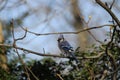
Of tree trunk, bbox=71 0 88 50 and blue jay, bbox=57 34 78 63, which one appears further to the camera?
tree trunk, bbox=71 0 88 50

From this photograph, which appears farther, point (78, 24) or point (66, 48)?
point (78, 24)

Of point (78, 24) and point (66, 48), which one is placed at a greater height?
point (78, 24)

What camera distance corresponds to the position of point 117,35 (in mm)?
5559

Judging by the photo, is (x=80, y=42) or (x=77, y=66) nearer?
(x=77, y=66)

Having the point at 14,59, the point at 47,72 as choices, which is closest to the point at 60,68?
the point at 47,72

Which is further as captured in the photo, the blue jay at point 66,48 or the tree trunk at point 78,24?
the tree trunk at point 78,24

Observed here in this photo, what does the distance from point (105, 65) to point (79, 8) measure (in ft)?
19.3

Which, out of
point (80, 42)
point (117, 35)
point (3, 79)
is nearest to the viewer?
point (117, 35)

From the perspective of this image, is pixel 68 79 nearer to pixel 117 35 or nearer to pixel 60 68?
pixel 60 68

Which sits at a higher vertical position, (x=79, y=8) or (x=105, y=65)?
(x=79, y=8)

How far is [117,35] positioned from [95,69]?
49 cm

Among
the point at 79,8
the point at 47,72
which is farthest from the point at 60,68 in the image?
the point at 79,8

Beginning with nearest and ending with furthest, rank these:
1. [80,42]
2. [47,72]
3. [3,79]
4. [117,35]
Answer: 1. [117,35]
2. [3,79]
3. [47,72]
4. [80,42]

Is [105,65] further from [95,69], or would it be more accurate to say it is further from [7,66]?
[7,66]
